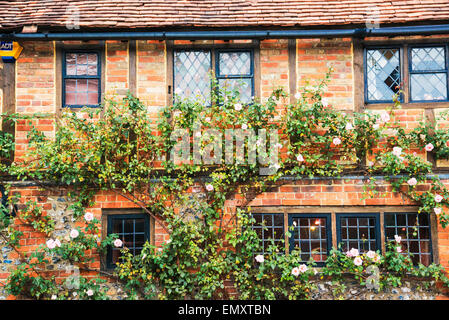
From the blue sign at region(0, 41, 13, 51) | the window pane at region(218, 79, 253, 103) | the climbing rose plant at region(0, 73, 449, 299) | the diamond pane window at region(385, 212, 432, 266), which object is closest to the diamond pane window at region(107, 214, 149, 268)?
the climbing rose plant at region(0, 73, 449, 299)

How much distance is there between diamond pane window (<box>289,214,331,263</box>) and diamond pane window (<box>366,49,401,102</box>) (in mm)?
2244

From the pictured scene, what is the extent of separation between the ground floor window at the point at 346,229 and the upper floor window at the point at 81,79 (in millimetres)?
3391

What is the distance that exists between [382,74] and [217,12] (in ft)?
9.89

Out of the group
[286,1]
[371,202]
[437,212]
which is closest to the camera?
[437,212]

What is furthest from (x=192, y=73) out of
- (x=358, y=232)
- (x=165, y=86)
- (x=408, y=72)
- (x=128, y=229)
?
(x=358, y=232)

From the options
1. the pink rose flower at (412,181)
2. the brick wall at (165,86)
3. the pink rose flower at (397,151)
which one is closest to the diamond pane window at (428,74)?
the brick wall at (165,86)

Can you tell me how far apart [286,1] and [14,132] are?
17.0 ft

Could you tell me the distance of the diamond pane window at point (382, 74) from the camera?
640 centimetres

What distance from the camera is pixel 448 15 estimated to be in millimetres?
6172

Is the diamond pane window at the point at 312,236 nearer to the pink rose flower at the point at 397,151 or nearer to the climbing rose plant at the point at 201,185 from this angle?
the climbing rose plant at the point at 201,185

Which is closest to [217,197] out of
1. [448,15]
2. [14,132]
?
[14,132]

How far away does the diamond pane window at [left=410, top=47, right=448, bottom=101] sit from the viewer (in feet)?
20.9

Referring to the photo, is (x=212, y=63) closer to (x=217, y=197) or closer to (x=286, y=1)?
(x=286, y=1)

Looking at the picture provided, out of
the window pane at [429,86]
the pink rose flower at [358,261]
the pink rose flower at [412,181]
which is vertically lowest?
the pink rose flower at [358,261]
